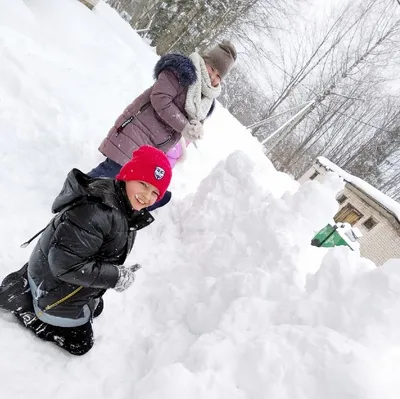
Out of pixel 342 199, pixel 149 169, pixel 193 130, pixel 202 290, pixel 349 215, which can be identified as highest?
pixel 342 199

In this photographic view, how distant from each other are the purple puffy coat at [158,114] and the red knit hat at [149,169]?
1.22 m

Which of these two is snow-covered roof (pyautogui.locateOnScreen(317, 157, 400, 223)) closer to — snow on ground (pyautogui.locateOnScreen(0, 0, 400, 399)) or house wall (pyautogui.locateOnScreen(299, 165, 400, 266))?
house wall (pyautogui.locateOnScreen(299, 165, 400, 266))

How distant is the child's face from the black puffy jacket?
0.12 ft

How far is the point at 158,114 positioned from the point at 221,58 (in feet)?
2.71

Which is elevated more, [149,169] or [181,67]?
[181,67]

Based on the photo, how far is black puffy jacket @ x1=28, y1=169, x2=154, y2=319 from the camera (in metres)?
1.83

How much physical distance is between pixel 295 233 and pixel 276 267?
633mm

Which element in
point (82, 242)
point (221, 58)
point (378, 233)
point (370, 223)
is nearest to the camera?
point (82, 242)

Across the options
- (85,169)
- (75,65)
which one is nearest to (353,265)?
(85,169)

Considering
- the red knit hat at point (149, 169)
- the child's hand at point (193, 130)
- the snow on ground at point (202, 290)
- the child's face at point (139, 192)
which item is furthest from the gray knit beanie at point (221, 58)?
the child's face at point (139, 192)

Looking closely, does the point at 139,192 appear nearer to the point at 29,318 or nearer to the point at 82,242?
the point at 82,242

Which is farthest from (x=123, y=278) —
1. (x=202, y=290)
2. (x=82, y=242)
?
(x=202, y=290)

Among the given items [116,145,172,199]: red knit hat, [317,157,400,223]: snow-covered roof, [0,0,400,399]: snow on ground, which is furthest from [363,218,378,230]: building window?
[116,145,172,199]: red knit hat

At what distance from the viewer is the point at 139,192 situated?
6.61 ft
